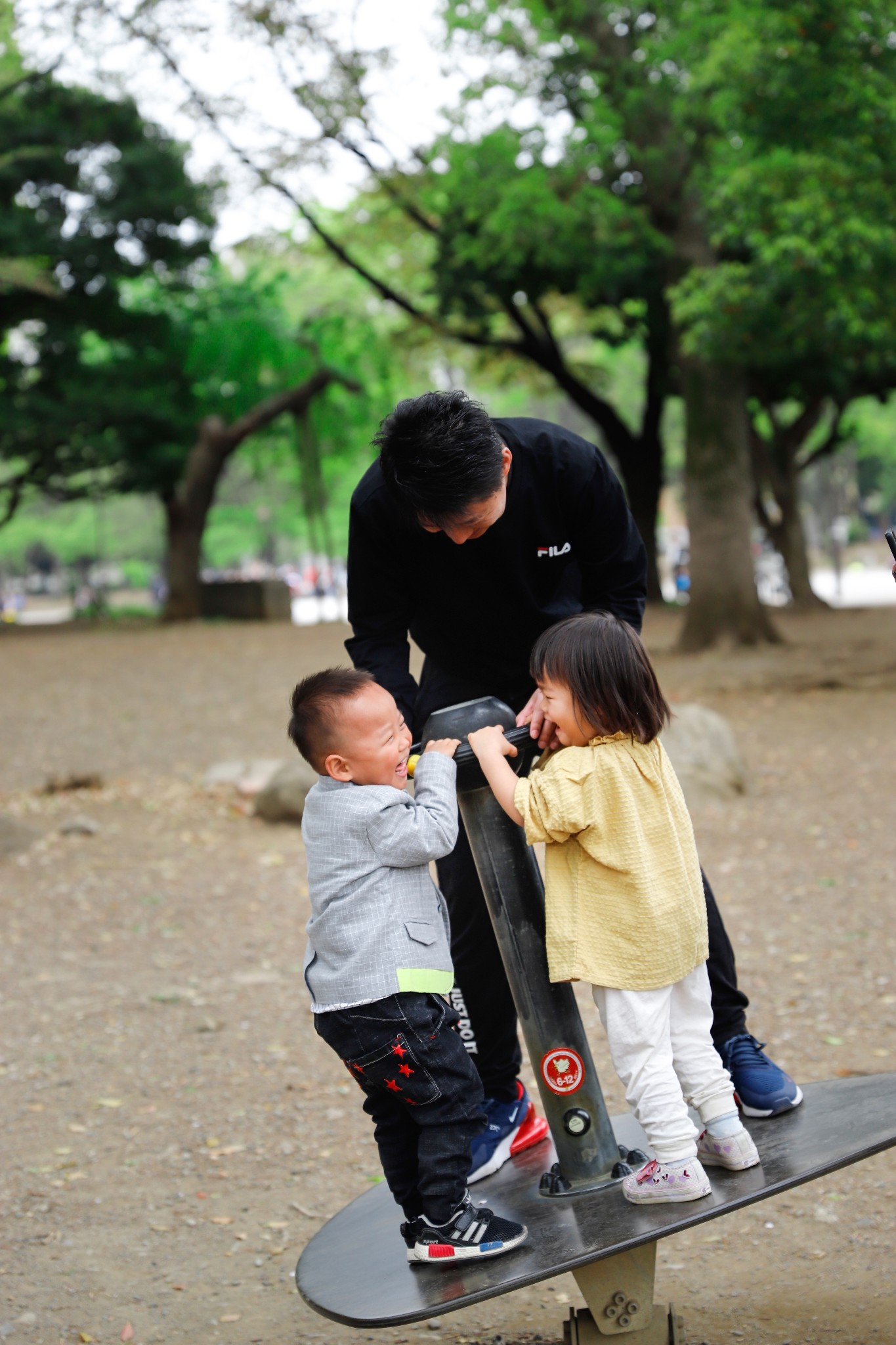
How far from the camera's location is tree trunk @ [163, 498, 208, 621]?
2216cm

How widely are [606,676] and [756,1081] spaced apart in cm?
89

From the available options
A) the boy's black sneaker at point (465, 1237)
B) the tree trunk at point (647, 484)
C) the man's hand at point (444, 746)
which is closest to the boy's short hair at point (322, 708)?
the man's hand at point (444, 746)

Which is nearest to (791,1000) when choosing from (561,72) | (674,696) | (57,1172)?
→ (57,1172)

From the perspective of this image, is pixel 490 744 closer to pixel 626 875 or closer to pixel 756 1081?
pixel 626 875

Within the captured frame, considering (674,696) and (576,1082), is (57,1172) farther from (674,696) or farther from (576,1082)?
(674,696)

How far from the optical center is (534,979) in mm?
2426

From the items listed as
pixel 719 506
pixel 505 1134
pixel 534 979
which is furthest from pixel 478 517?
pixel 719 506

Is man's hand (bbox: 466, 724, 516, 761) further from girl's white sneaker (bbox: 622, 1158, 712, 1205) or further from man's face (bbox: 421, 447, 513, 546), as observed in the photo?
girl's white sneaker (bbox: 622, 1158, 712, 1205)

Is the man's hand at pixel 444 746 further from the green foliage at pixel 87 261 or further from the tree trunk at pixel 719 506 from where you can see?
A: the green foliage at pixel 87 261

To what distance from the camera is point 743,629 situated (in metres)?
14.4

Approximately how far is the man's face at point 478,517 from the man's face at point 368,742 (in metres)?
0.32

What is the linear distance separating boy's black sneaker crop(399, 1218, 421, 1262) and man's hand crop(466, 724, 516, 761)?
32.0 inches

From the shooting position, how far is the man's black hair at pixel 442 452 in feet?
7.47

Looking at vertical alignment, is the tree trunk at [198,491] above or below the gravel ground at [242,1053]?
above
